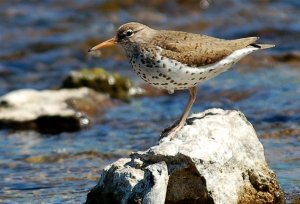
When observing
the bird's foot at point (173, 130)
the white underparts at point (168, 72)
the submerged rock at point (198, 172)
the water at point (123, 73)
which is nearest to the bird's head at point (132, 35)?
the white underparts at point (168, 72)

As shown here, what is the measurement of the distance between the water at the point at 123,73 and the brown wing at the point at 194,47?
1.75m

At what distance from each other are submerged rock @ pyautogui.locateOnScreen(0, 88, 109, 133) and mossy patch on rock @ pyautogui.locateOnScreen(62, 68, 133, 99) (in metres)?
0.72

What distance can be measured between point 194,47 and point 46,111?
16.0ft

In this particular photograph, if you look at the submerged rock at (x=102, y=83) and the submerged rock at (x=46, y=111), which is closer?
the submerged rock at (x=46, y=111)

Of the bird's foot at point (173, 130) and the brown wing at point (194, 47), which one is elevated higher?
the brown wing at point (194, 47)

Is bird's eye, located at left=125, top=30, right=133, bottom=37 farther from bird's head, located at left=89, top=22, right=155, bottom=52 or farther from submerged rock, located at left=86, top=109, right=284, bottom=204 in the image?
submerged rock, located at left=86, top=109, right=284, bottom=204

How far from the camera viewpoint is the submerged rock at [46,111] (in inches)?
505

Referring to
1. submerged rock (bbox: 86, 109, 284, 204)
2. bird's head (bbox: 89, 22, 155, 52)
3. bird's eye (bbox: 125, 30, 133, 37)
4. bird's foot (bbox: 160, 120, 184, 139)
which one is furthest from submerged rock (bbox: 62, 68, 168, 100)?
submerged rock (bbox: 86, 109, 284, 204)

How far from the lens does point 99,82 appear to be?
14.6 meters

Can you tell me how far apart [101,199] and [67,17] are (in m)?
12.5

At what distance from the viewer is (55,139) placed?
1227 centimetres

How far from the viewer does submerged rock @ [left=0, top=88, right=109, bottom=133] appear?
12828 millimetres

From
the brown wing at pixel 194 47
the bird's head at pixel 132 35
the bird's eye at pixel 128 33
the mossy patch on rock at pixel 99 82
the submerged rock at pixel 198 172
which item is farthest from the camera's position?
the mossy patch on rock at pixel 99 82

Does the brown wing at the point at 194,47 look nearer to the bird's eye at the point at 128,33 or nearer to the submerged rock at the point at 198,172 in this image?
the bird's eye at the point at 128,33
